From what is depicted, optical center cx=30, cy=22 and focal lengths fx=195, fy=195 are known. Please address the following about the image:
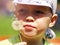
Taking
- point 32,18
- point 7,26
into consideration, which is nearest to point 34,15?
point 32,18

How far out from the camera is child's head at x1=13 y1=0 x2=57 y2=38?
543 millimetres

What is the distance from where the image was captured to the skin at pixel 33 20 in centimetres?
55

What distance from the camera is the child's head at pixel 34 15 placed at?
54 cm

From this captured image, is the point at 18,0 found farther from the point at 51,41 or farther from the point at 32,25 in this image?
the point at 51,41

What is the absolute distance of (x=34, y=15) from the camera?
55cm

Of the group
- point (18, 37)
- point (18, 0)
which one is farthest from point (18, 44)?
point (18, 0)

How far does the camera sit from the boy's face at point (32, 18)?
1.79 feet

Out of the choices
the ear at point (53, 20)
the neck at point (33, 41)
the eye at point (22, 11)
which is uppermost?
the eye at point (22, 11)

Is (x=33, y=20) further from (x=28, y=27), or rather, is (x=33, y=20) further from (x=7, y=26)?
(x=7, y=26)

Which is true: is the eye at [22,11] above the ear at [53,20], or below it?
above

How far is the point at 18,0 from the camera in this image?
A: 1.81 ft

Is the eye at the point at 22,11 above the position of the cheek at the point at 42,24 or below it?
above

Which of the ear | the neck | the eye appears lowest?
the neck

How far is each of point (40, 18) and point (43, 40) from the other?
0.27 ft
